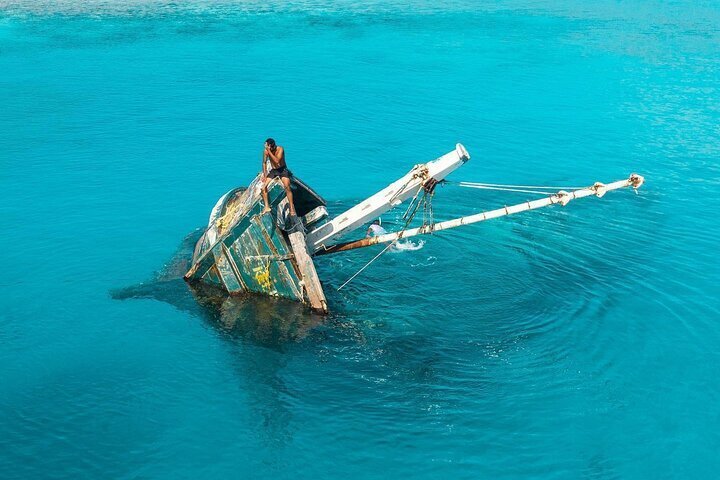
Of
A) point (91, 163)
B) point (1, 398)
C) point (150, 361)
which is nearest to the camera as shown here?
point (1, 398)

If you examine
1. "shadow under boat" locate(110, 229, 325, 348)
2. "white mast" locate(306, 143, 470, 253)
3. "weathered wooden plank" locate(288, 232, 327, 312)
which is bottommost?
"shadow under boat" locate(110, 229, 325, 348)

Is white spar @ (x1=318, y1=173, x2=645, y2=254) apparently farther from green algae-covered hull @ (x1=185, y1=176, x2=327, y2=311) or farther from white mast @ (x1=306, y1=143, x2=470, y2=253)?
green algae-covered hull @ (x1=185, y1=176, x2=327, y2=311)

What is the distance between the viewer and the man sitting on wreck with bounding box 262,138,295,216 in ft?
58.9

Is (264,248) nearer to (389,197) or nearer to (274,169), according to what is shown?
(274,169)

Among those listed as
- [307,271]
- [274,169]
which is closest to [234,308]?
[307,271]

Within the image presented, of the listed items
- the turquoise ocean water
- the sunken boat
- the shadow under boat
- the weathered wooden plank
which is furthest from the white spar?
the shadow under boat

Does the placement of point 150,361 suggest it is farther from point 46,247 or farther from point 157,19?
point 157,19

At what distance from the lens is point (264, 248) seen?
730 inches

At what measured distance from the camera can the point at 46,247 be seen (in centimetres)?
2238

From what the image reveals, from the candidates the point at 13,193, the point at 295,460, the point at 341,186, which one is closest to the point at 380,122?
the point at 341,186

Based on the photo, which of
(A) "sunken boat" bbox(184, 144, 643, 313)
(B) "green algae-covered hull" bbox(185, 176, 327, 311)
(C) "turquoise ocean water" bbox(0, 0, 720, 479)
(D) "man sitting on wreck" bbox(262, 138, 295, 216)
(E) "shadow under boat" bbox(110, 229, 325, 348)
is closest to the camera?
(C) "turquoise ocean water" bbox(0, 0, 720, 479)

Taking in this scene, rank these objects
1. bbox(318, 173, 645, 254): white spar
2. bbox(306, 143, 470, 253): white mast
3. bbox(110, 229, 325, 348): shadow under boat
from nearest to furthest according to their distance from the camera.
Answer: bbox(318, 173, 645, 254): white spar, bbox(306, 143, 470, 253): white mast, bbox(110, 229, 325, 348): shadow under boat

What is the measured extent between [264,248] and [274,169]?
78.0 inches

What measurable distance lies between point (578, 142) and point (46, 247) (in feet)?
70.1
